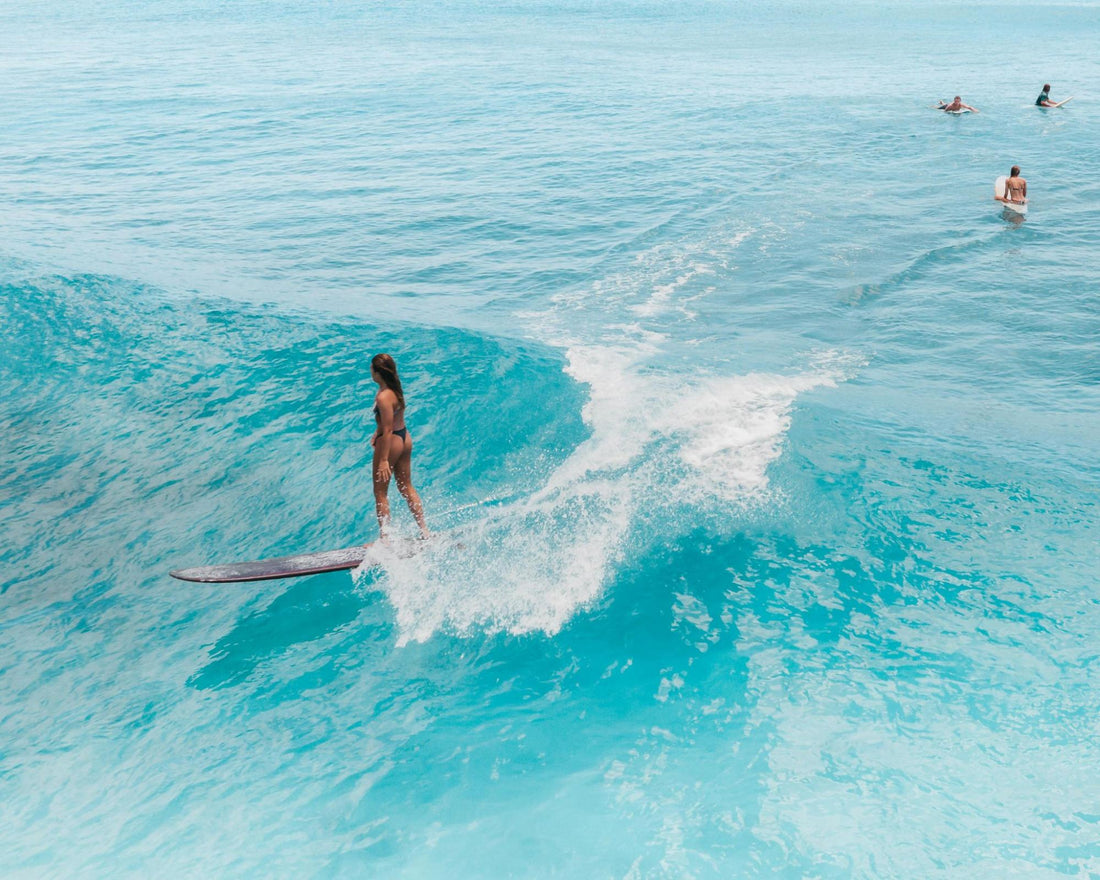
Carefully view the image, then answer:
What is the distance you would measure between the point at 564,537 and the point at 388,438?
2932 millimetres

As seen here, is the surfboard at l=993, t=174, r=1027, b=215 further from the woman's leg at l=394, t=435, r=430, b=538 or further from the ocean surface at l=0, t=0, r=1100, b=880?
the woman's leg at l=394, t=435, r=430, b=538

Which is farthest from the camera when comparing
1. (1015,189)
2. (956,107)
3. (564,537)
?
(956,107)

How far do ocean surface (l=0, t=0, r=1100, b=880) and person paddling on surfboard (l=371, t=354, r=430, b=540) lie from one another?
2.88 feet

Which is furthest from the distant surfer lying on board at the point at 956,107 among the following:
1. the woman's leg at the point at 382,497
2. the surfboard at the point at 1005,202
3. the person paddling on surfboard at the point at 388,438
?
the woman's leg at the point at 382,497

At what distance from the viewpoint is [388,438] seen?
845 cm

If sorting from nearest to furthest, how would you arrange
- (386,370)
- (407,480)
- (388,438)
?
(386,370), (388,438), (407,480)

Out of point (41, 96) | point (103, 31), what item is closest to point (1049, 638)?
point (41, 96)

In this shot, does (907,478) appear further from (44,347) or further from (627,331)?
(44,347)

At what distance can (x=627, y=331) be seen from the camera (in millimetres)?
16734

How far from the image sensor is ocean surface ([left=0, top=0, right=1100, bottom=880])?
24.6 ft

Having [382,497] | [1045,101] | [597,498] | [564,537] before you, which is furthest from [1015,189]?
[382,497]

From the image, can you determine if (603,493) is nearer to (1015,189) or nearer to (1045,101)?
(1015,189)

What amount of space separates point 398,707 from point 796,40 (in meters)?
68.0

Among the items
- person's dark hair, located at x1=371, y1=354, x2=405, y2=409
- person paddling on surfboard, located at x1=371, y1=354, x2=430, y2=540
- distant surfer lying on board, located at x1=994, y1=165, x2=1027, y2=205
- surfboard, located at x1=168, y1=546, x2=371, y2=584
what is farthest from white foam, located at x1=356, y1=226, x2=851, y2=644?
distant surfer lying on board, located at x1=994, y1=165, x2=1027, y2=205
